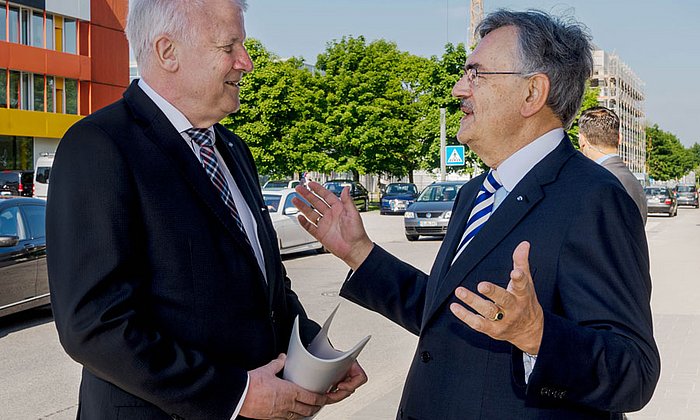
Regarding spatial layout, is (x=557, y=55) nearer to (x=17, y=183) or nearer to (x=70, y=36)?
(x=17, y=183)

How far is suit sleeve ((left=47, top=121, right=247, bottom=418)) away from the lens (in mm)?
2223

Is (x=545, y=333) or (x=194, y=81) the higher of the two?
(x=194, y=81)

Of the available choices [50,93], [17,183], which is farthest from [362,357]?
[50,93]

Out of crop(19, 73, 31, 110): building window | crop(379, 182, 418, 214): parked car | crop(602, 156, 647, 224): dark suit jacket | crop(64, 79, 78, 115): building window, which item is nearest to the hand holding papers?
crop(602, 156, 647, 224): dark suit jacket

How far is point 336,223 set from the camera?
3.16 m

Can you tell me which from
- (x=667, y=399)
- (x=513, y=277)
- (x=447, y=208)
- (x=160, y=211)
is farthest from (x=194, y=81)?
(x=447, y=208)

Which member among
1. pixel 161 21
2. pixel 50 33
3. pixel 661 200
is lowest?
pixel 661 200

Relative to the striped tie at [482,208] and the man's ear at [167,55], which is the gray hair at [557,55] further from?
the man's ear at [167,55]

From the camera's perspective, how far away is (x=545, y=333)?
82.6 inches

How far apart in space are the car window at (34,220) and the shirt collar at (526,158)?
851 cm

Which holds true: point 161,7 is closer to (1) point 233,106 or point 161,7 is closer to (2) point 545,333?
(1) point 233,106

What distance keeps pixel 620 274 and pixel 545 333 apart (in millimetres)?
317

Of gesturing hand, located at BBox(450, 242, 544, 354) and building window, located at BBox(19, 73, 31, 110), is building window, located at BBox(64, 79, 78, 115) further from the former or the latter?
gesturing hand, located at BBox(450, 242, 544, 354)

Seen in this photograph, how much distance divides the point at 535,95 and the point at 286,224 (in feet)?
50.2
